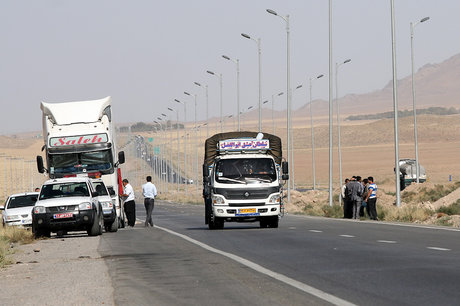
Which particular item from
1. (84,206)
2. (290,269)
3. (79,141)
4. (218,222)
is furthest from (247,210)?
(290,269)

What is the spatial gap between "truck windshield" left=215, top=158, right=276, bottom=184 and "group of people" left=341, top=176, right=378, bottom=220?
25.1 feet

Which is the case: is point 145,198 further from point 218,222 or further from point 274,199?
point 274,199

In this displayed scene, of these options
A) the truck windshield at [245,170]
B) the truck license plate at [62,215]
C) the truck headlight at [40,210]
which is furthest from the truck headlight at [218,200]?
the truck headlight at [40,210]

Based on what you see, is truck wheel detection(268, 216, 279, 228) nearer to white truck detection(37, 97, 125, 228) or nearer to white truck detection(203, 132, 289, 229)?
white truck detection(203, 132, 289, 229)

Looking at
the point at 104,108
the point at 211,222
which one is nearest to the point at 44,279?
the point at 211,222

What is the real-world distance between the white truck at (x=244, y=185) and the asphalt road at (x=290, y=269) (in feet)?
15.3

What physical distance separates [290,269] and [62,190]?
16.1 m

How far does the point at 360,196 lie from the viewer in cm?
3962

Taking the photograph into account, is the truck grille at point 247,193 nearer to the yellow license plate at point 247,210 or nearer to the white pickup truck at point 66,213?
the yellow license plate at point 247,210

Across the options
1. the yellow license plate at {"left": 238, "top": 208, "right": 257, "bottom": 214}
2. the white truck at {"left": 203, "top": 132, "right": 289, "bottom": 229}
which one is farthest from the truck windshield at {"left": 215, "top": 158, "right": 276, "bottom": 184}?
the yellow license plate at {"left": 238, "top": 208, "right": 257, "bottom": 214}

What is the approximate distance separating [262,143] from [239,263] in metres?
15.5

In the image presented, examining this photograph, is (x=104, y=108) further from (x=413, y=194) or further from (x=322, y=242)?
(x=413, y=194)

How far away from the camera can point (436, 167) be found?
15175cm

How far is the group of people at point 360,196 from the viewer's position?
3866 centimetres
